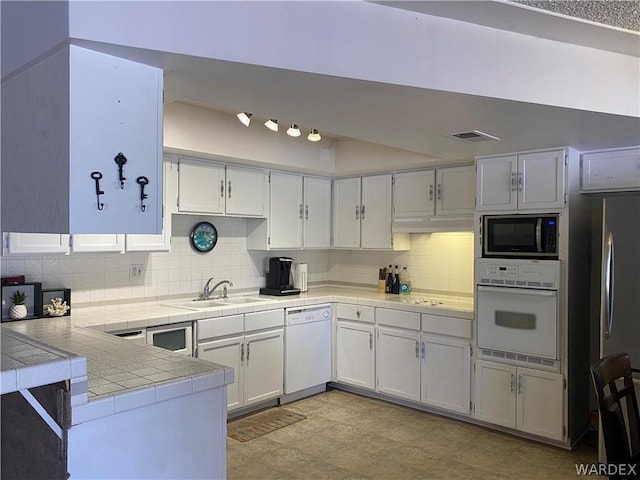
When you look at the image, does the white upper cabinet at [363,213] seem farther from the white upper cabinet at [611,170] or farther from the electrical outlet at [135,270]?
the electrical outlet at [135,270]

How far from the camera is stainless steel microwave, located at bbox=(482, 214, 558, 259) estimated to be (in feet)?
11.7

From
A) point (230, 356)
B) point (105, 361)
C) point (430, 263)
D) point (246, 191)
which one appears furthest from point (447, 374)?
point (105, 361)

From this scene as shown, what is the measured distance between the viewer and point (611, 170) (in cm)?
346

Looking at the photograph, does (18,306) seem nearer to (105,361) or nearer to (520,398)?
(105,361)

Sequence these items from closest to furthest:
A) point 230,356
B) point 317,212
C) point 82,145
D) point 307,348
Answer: point 82,145 < point 230,356 < point 307,348 < point 317,212

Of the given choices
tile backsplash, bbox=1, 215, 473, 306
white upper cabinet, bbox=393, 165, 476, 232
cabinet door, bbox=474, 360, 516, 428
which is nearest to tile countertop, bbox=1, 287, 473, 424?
tile backsplash, bbox=1, 215, 473, 306

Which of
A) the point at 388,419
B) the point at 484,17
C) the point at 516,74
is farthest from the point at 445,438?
the point at 484,17

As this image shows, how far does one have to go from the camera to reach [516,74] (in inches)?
92.0

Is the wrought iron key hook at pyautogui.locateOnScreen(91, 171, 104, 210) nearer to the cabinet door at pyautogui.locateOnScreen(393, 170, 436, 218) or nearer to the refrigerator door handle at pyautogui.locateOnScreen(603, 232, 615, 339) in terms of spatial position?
the refrigerator door handle at pyautogui.locateOnScreen(603, 232, 615, 339)

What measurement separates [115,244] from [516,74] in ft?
8.95

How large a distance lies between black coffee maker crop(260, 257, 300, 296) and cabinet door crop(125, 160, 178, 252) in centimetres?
125

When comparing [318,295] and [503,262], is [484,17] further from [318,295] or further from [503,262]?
[318,295]

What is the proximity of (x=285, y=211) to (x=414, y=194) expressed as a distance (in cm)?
122

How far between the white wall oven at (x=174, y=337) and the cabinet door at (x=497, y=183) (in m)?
2.37
